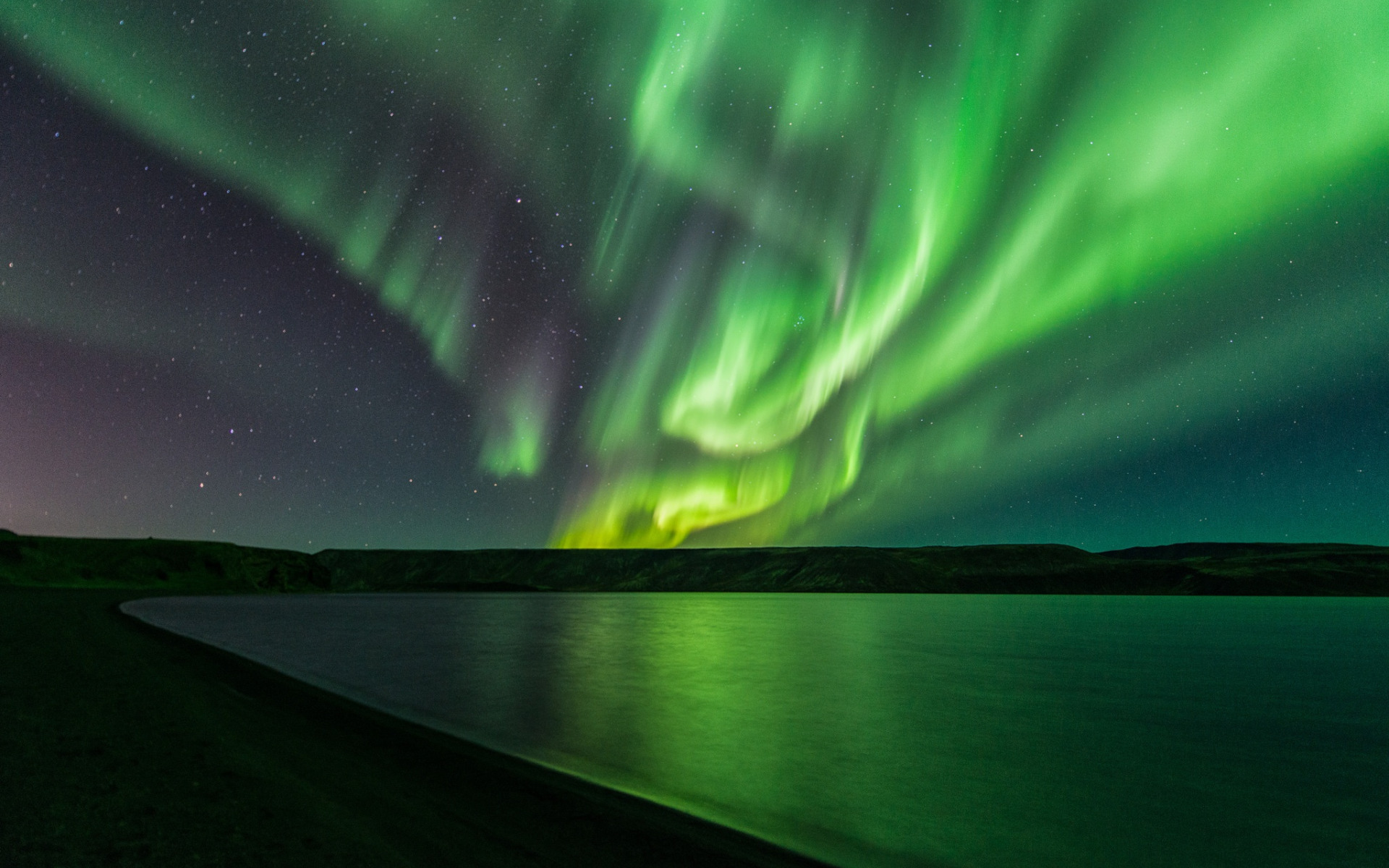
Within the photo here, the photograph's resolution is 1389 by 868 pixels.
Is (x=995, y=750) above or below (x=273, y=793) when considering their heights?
above

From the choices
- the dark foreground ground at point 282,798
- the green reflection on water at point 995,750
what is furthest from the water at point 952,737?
the dark foreground ground at point 282,798

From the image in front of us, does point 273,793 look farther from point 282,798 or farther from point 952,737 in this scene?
point 952,737

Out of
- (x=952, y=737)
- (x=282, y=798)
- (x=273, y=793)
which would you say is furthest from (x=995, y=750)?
(x=273, y=793)

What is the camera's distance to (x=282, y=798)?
26.9 feet

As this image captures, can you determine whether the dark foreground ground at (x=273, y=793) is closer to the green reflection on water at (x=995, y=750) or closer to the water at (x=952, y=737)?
the water at (x=952, y=737)

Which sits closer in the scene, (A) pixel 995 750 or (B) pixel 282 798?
(B) pixel 282 798

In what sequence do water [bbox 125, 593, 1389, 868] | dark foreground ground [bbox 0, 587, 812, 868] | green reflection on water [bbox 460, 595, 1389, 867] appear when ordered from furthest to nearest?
water [bbox 125, 593, 1389, 868] → green reflection on water [bbox 460, 595, 1389, 867] → dark foreground ground [bbox 0, 587, 812, 868]

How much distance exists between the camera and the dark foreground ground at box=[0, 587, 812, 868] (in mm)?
6648

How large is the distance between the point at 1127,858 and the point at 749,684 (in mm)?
15083

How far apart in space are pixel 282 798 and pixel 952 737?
40.7 ft

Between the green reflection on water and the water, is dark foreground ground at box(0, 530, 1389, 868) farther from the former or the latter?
the green reflection on water

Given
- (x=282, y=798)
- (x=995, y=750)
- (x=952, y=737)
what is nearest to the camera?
(x=282, y=798)

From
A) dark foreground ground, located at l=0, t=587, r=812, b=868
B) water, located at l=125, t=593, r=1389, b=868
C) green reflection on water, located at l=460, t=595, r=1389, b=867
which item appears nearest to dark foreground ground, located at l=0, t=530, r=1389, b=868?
dark foreground ground, located at l=0, t=587, r=812, b=868

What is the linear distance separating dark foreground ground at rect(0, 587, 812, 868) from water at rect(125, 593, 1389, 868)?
1.20m
